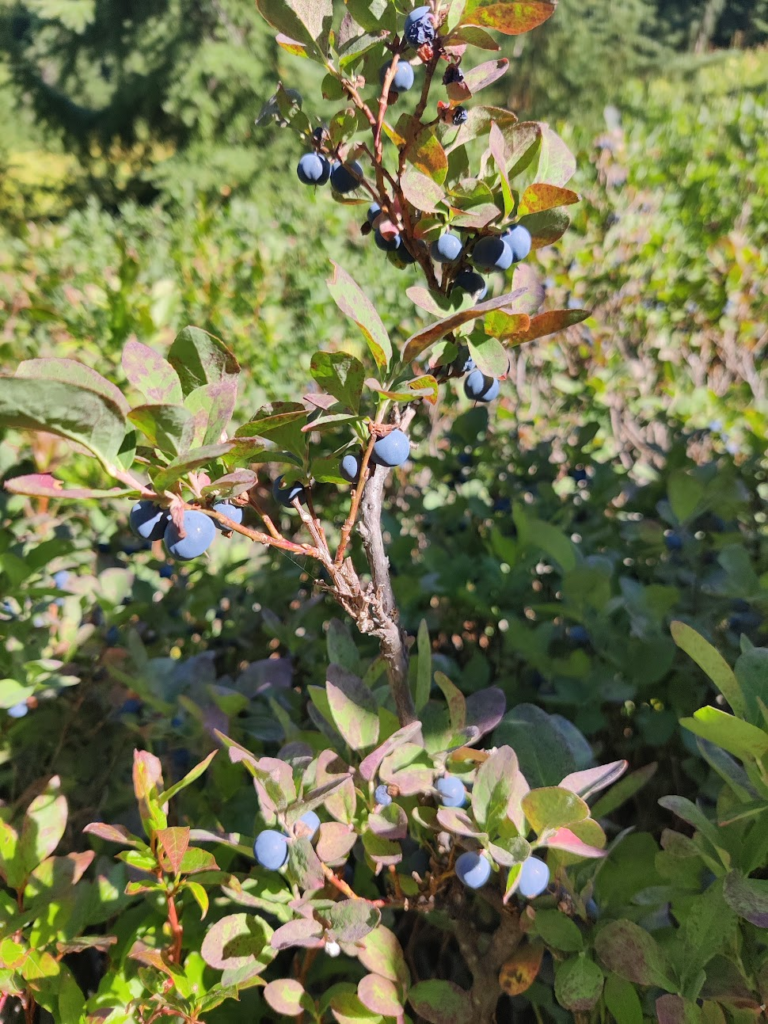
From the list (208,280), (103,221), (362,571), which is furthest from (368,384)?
(103,221)

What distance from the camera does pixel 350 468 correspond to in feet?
1.83

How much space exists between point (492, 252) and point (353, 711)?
0.41 metres

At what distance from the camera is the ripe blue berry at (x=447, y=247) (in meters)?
0.56

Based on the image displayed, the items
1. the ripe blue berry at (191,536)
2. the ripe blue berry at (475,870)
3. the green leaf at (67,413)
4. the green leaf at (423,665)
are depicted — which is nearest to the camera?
the green leaf at (67,413)

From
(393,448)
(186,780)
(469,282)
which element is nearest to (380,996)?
(186,780)

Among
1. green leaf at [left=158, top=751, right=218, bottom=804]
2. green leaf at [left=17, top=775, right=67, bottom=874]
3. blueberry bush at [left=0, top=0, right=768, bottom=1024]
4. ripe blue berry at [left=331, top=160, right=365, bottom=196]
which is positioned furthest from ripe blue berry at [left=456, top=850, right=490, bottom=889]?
ripe blue berry at [left=331, top=160, right=365, bottom=196]

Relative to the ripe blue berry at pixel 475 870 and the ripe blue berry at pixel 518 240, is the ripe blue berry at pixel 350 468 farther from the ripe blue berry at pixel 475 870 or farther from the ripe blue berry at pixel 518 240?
the ripe blue berry at pixel 475 870

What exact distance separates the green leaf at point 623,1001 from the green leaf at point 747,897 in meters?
0.13

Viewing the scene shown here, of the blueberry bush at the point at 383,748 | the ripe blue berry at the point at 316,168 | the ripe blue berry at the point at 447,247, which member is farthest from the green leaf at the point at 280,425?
the ripe blue berry at the point at 316,168

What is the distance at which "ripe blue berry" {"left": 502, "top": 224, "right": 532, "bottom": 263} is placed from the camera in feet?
1.88

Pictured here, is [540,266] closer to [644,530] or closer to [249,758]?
[644,530]

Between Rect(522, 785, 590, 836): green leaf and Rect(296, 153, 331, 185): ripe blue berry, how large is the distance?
575mm

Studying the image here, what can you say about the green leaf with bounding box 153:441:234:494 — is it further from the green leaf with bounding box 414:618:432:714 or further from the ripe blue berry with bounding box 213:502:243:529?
the green leaf with bounding box 414:618:432:714

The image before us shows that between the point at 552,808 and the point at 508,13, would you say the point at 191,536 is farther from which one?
the point at 508,13
